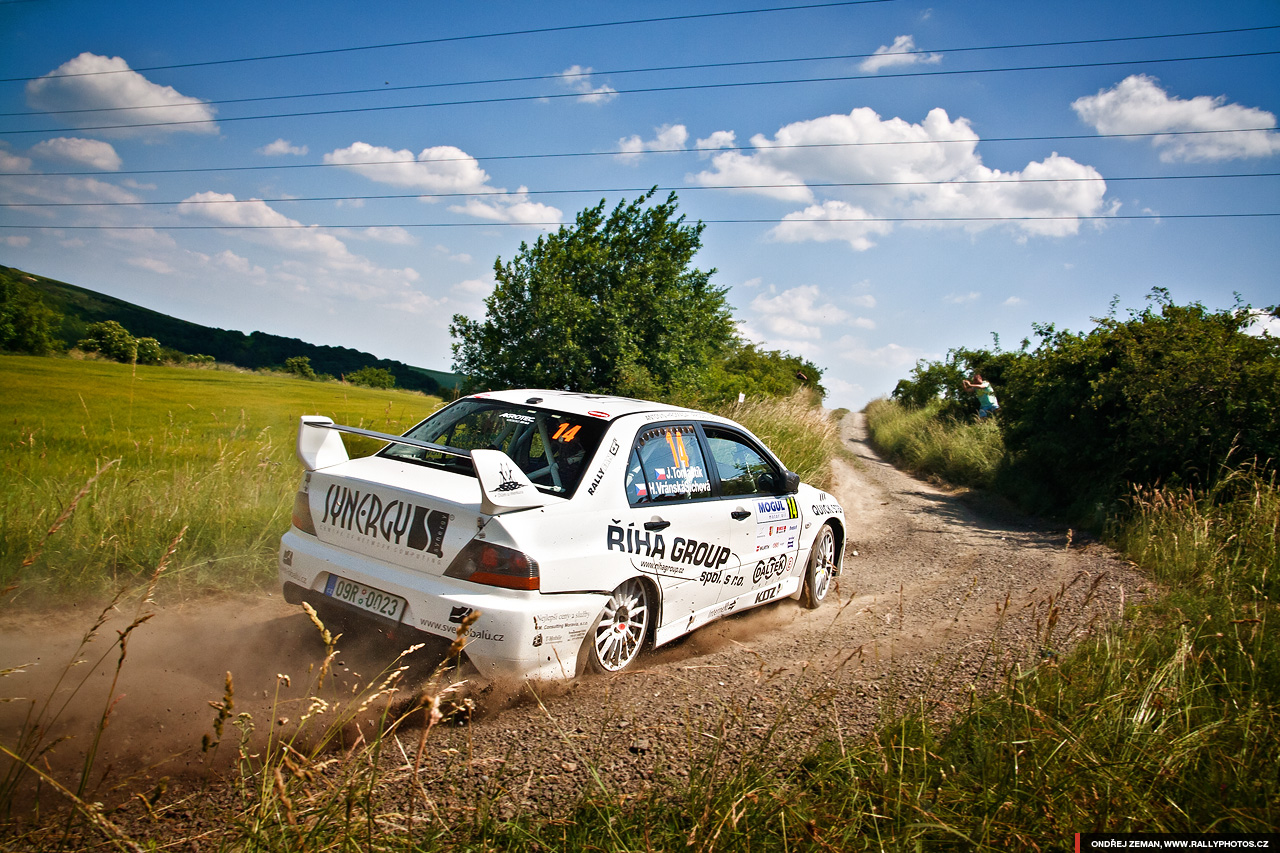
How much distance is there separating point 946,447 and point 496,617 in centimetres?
1647

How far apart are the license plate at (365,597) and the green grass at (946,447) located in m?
13.2

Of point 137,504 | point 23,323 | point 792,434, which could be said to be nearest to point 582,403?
point 137,504

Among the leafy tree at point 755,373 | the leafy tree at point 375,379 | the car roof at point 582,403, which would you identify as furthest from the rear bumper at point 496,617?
the leafy tree at point 375,379

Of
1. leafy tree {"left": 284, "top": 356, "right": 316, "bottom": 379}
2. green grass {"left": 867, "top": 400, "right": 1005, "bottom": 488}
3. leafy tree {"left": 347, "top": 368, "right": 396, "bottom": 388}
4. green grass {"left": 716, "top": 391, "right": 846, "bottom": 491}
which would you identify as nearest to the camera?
green grass {"left": 716, "top": 391, "right": 846, "bottom": 491}

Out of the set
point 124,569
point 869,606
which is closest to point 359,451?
point 124,569

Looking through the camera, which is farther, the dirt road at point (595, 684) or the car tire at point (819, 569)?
the car tire at point (819, 569)

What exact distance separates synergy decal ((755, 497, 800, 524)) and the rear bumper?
5.96 ft

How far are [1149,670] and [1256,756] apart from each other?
0.79 meters

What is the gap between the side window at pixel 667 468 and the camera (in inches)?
161

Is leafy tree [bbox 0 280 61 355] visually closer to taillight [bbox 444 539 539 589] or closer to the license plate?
the license plate

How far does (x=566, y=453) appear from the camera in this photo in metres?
4.03

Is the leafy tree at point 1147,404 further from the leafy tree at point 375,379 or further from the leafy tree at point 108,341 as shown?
the leafy tree at point 375,379

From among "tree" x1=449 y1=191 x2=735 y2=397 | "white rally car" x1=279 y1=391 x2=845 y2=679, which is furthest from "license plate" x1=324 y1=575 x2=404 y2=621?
"tree" x1=449 y1=191 x2=735 y2=397

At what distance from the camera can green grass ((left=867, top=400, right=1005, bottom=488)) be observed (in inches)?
580
